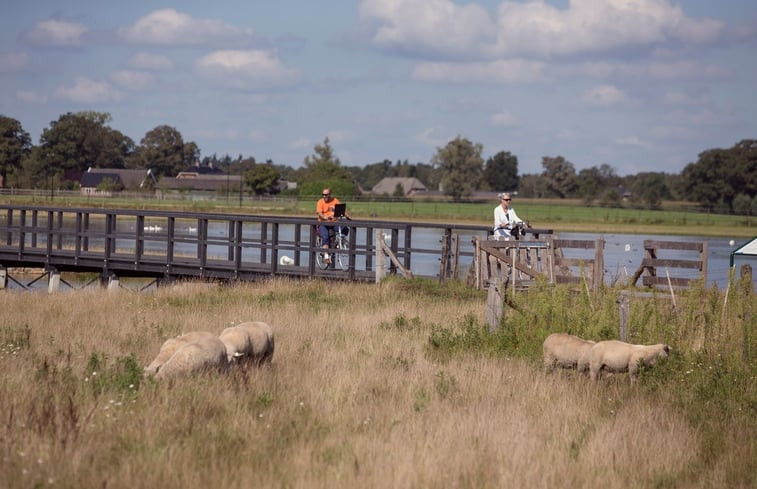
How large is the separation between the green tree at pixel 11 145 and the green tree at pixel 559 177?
270 ft

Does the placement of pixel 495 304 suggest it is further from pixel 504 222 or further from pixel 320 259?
pixel 320 259

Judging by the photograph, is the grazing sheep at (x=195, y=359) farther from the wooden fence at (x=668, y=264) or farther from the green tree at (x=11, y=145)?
the green tree at (x=11, y=145)

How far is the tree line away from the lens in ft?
387

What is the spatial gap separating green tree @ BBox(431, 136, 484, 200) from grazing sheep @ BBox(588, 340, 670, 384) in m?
123

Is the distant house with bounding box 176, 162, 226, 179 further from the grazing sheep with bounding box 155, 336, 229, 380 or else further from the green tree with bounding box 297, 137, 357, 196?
the grazing sheep with bounding box 155, 336, 229, 380

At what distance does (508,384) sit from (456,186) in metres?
125

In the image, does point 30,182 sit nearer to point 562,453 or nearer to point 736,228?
point 736,228

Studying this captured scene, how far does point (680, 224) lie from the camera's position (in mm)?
77062

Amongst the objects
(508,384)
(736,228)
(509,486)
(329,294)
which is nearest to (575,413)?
(508,384)

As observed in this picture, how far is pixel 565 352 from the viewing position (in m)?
11.4

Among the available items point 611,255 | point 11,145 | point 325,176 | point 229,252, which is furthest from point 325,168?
point 229,252

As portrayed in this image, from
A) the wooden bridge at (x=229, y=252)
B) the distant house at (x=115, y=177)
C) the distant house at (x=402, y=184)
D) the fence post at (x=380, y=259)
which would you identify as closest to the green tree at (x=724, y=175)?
the distant house at (x=115, y=177)

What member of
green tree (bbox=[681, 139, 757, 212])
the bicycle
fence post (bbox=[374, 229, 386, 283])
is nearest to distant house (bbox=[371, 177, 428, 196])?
green tree (bbox=[681, 139, 757, 212])

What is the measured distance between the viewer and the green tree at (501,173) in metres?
184
